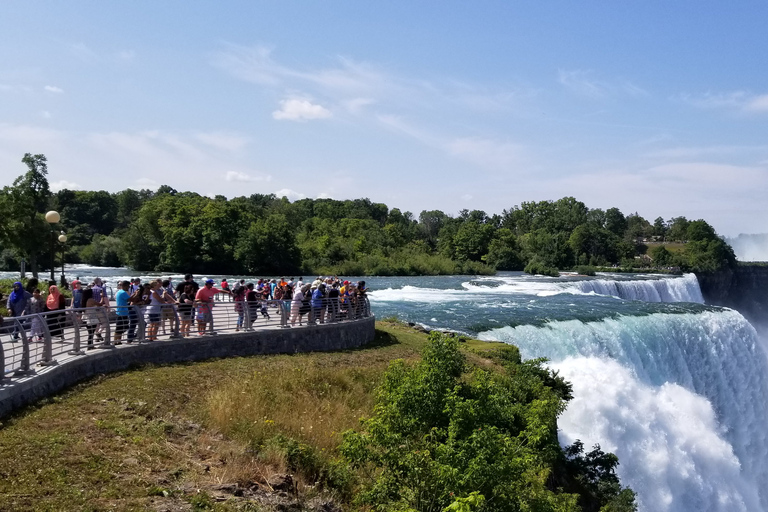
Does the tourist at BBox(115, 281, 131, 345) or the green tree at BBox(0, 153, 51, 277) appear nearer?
the tourist at BBox(115, 281, 131, 345)

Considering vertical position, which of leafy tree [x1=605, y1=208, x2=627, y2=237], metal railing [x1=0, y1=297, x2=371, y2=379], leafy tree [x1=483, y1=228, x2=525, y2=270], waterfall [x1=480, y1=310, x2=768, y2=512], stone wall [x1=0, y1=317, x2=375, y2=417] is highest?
leafy tree [x1=605, y1=208, x2=627, y2=237]

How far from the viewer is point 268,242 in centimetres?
6950

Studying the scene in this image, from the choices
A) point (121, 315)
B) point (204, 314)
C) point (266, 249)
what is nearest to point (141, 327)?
point (121, 315)

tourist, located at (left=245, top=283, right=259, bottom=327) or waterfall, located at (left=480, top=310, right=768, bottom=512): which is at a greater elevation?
tourist, located at (left=245, top=283, right=259, bottom=327)

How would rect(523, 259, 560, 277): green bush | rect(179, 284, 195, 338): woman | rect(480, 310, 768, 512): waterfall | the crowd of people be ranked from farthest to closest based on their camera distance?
rect(523, 259, 560, 277): green bush, rect(480, 310, 768, 512): waterfall, rect(179, 284, 195, 338): woman, the crowd of people

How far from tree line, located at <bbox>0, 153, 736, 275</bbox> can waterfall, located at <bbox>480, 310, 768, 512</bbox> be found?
2679cm

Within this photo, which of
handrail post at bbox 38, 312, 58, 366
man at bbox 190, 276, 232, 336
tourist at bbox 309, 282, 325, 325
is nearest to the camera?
handrail post at bbox 38, 312, 58, 366

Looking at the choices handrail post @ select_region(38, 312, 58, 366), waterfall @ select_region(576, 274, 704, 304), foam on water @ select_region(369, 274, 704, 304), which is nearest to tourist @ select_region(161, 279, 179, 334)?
handrail post @ select_region(38, 312, 58, 366)

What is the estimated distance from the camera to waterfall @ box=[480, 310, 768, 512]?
20.5 m

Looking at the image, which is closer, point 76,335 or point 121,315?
point 76,335

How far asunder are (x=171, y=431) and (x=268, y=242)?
60999mm

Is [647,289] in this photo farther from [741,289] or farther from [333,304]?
[741,289]

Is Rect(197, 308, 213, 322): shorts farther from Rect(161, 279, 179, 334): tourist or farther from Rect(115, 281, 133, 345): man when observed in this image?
Rect(115, 281, 133, 345): man

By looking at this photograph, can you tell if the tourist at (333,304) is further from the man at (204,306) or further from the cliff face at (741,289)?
the cliff face at (741,289)
